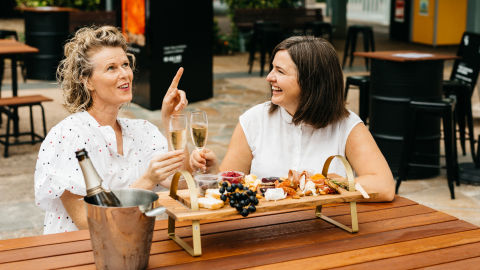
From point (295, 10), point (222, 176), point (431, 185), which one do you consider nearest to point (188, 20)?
point (431, 185)

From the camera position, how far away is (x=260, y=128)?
9.62 ft

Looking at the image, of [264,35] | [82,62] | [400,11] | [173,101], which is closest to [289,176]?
[173,101]

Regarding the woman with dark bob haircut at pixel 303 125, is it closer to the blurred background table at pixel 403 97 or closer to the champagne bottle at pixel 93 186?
the champagne bottle at pixel 93 186

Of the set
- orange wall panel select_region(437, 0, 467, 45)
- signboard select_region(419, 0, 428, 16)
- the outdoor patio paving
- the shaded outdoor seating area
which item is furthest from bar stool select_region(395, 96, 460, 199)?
signboard select_region(419, 0, 428, 16)

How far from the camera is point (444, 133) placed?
5.44 m

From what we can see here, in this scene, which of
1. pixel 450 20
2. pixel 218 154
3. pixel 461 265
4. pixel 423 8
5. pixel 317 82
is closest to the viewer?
pixel 461 265

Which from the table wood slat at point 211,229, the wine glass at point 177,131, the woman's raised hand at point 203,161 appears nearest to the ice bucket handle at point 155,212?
the table wood slat at point 211,229

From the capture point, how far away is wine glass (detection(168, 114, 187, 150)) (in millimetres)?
2064

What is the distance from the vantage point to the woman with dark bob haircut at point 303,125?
2.72m

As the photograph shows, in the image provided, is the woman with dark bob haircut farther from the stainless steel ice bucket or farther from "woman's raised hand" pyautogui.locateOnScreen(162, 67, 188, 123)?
the stainless steel ice bucket

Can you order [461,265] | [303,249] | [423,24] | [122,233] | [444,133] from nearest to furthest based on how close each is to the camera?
[122,233], [461,265], [303,249], [444,133], [423,24]

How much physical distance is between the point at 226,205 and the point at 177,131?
28 centimetres

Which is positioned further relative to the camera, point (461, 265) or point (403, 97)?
point (403, 97)

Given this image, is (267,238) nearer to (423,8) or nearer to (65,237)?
(65,237)
